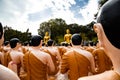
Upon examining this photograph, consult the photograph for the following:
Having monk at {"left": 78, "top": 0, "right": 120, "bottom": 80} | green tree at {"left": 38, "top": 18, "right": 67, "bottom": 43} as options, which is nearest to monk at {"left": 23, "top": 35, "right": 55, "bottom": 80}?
monk at {"left": 78, "top": 0, "right": 120, "bottom": 80}

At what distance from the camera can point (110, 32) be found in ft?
5.05

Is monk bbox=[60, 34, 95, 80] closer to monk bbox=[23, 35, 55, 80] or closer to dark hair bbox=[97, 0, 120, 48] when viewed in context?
monk bbox=[23, 35, 55, 80]

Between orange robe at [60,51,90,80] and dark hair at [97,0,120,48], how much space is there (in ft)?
18.3

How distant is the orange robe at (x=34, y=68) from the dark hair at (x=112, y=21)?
20.7 feet

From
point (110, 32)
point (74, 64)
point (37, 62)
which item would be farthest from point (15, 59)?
point (110, 32)

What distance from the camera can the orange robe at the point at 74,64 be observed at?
7.16 meters

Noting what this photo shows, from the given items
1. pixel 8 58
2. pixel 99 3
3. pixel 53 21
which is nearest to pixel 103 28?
pixel 8 58

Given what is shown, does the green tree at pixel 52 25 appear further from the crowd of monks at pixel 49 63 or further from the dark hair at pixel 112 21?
the dark hair at pixel 112 21

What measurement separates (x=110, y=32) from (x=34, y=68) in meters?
6.64

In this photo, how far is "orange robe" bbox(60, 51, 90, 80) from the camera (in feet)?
23.5

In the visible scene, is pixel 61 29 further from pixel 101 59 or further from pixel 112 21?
pixel 112 21

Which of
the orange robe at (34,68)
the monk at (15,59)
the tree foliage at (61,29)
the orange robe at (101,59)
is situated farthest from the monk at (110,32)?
the tree foliage at (61,29)

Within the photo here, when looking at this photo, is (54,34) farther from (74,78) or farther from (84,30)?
(74,78)

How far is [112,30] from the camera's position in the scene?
153 cm
